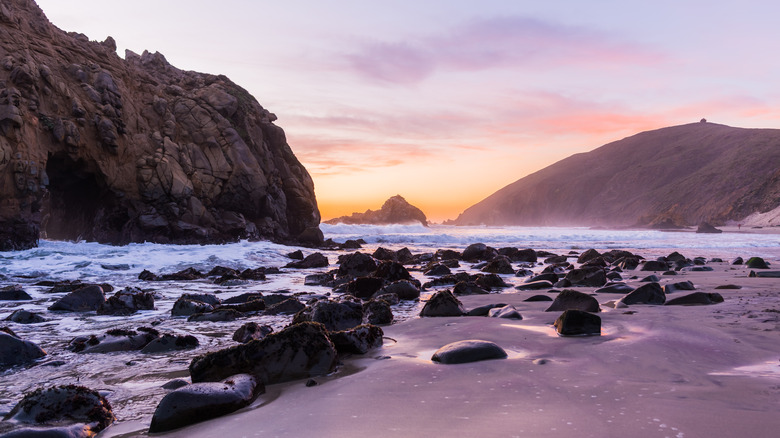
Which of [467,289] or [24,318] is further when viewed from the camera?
[467,289]

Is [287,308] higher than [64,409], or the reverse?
[64,409]

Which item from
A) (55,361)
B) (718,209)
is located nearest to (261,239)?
(55,361)

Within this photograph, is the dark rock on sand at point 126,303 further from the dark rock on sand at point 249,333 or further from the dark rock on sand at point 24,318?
the dark rock on sand at point 249,333

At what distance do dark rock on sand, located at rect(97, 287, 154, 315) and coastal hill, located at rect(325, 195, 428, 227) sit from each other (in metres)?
91.9

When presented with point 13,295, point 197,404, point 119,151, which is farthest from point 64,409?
point 119,151

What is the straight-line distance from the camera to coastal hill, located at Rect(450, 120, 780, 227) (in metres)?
88.2

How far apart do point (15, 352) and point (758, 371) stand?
22.4 feet

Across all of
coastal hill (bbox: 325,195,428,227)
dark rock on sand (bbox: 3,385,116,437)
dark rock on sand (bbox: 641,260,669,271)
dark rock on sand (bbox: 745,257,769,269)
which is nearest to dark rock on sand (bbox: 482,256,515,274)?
dark rock on sand (bbox: 641,260,669,271)

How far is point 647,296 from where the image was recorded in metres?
7.39

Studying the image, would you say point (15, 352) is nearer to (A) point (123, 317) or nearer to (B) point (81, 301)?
(A) point (123, 317)

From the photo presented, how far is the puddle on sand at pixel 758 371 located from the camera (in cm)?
320

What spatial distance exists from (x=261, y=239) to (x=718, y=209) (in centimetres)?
9194

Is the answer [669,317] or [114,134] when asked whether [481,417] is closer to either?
[669,317]

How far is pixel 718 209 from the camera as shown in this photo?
8700 cm
